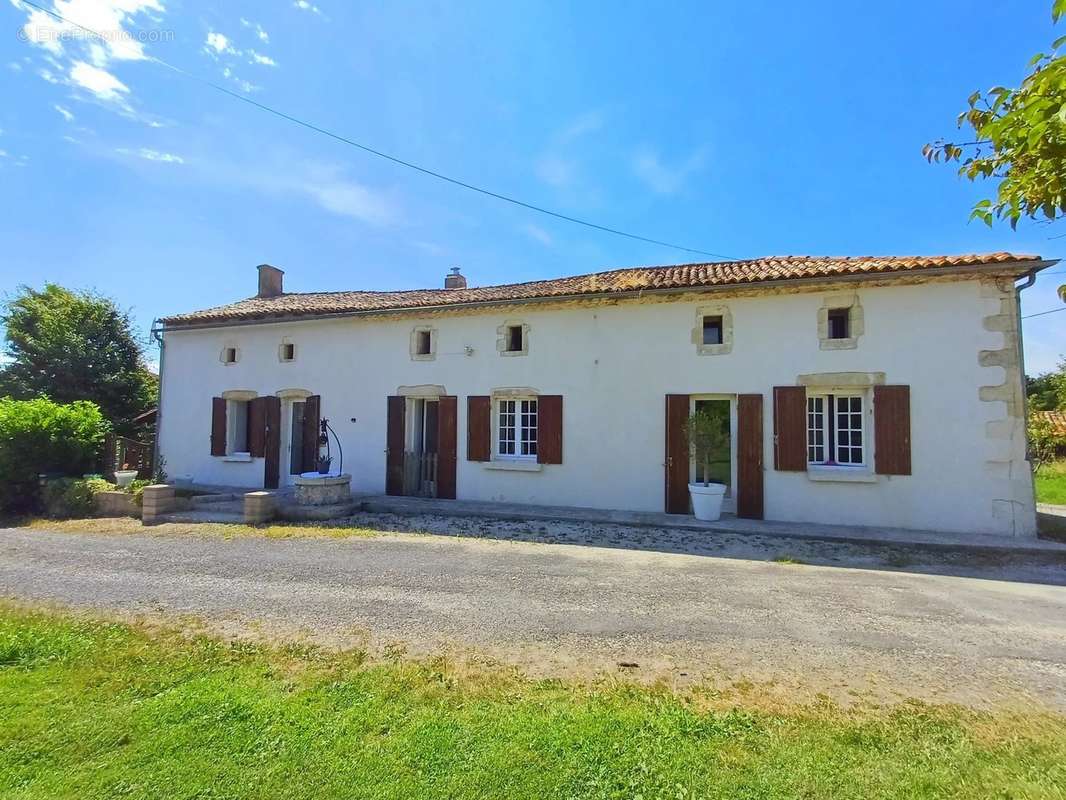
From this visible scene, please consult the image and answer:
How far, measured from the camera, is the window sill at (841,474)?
7.68m

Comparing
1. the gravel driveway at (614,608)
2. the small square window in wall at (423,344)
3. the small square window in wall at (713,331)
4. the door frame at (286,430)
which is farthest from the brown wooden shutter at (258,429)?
the small square window in wall at (713,331)

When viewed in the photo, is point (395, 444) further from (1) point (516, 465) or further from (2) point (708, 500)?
(2) point (708, 500)

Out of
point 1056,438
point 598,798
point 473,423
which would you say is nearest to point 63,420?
point 473,423

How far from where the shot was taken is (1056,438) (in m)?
14.9

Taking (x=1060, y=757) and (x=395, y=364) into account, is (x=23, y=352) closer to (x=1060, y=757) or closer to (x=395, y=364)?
(x=395, y=364)

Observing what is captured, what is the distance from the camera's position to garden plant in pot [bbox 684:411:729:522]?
8.00m

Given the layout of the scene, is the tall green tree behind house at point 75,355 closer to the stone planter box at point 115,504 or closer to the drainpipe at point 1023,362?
the stone planter box at point 115,504

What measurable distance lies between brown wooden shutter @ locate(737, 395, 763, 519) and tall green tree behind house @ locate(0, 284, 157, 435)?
64.2 ft

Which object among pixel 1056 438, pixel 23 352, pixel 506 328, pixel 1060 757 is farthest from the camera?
pixel 23 352

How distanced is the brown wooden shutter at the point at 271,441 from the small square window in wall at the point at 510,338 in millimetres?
5680

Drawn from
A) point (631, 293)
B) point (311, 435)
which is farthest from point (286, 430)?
point (631, 293)

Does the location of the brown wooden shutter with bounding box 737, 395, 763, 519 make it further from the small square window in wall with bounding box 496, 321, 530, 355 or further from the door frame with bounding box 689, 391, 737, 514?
the small square window in wall with bounding box 496, 321, 530, 355

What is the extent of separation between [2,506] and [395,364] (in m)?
7.83

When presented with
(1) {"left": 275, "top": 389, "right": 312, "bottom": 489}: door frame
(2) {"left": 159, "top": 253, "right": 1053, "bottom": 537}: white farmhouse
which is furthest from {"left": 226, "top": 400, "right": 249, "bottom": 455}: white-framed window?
(1) {"left": 275, "top": 389, "right": 312, "bottom": 489}: door frame
